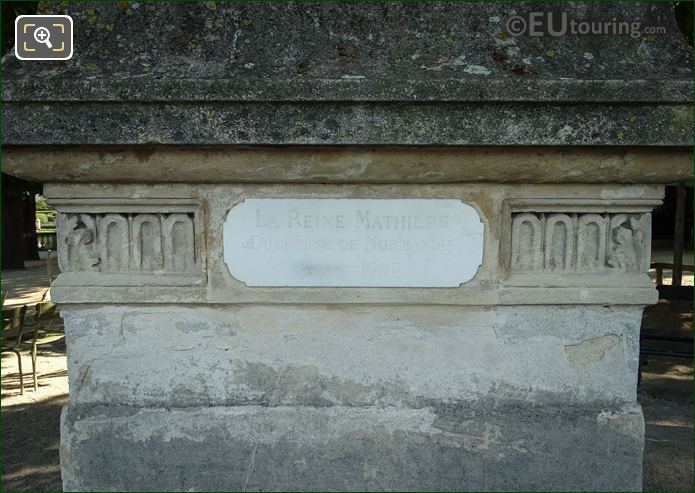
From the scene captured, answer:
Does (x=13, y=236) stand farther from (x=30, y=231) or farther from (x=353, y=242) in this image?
(x=353, y=242)

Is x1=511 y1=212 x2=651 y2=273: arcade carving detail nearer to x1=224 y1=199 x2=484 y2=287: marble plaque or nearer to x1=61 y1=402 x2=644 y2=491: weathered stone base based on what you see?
x1=224 y1=199 x2=484 y2=287: marble plaque

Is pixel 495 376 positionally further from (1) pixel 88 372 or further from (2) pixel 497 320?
(1) pixel 88 372

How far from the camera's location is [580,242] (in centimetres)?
200

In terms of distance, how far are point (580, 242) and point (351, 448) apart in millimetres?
1203

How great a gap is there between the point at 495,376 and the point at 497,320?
227 mm

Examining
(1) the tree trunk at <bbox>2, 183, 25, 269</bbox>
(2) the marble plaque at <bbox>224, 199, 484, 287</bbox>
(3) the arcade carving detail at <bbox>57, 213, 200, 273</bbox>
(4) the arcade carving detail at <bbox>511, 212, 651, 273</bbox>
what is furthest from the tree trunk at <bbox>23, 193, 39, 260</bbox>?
(4) the arcade carving detail at <bbox>511, 212, 651, 273</bbox>

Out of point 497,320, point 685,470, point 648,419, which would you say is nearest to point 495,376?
point 497,320

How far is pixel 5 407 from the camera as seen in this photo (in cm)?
420

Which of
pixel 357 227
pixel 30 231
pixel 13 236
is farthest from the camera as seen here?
pixel 30 231

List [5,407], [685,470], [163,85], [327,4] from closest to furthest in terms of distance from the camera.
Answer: [163,85] < [327,4] < [685,470] < [5,407]

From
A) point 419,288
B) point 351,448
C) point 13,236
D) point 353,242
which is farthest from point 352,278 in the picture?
point 13,236

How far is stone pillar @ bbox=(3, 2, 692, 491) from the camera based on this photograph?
1.86m

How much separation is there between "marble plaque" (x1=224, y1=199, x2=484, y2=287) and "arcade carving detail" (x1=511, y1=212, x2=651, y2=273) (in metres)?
0.19

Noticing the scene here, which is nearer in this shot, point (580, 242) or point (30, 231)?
point (580, 242)
